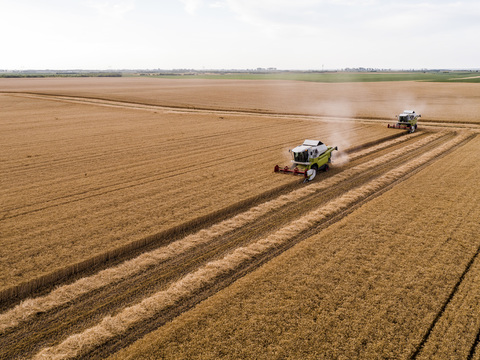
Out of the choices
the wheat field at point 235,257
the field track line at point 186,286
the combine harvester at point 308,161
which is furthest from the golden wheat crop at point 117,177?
the field track line at point 186,286

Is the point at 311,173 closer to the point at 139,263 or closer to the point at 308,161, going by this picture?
the point at 308,161

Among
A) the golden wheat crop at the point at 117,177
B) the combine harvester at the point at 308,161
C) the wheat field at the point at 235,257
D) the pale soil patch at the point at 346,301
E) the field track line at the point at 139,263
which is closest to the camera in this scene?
the pale soil patch at the point at 346,301

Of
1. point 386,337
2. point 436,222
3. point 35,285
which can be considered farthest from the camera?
point 436,222

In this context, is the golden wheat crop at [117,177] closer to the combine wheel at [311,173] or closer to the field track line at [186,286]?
the combine wheel at [311,173]

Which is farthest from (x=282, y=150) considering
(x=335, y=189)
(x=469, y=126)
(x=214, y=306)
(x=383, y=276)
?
(x=469, y=126)

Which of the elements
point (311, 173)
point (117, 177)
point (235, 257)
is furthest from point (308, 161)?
point (117, 177)

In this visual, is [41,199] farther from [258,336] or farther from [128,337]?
[258,336]

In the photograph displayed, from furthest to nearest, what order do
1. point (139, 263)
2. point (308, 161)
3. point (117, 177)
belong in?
1. point (308, 161)
2. point (117, 177)
3. point (139, 263)
